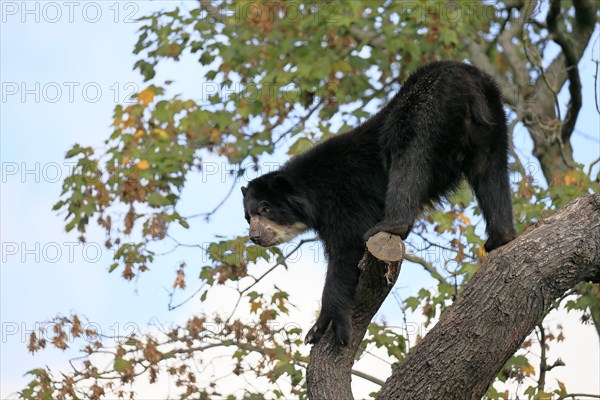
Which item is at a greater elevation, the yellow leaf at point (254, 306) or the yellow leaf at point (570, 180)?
the yellow leaf at point (570, 180)

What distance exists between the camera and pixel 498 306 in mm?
5152

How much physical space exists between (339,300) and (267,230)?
1301 millimetres

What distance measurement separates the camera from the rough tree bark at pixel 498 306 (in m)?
5.16

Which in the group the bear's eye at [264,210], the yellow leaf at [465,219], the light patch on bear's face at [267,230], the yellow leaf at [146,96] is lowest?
the light patch on bear's face at [267,230]

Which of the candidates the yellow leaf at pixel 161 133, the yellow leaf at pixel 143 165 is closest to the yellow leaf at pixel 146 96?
the yellow leaf at pixel 161 133

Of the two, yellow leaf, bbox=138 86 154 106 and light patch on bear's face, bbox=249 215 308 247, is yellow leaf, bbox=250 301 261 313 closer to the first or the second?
light patch on bear's face, bbox=249 215 308 247

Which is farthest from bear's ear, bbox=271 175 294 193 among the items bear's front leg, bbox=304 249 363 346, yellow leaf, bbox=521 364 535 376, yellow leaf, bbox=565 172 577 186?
yellow leaf, bbox=565 172 577 186

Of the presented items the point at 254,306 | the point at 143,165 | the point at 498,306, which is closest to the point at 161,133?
the point at 143,165

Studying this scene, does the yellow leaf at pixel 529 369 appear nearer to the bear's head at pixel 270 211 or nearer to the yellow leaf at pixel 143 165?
the bear's head at pixel 270 211

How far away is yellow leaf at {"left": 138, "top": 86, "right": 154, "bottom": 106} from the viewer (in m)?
10.1

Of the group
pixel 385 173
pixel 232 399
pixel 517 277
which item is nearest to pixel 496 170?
pixel 385 173

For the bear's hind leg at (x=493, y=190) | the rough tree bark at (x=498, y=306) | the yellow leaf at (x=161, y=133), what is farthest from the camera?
the yellow leaf at (x=161, y=133)

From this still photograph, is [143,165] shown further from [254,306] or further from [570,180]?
[570,180]

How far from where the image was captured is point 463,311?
5184 mm
